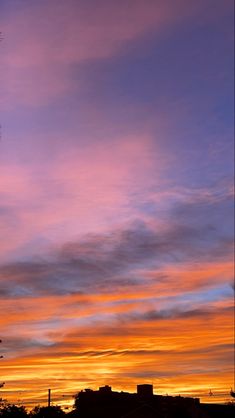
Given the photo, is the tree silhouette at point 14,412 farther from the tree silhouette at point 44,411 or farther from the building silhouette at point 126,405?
the building silhouette at point 126,405

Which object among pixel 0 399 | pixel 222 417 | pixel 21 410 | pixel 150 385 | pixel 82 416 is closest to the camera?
pixel 0 399

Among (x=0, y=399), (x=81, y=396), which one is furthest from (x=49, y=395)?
(x=0, y=399)

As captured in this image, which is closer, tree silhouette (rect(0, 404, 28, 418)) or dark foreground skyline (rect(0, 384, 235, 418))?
dark foreground skyline (rect(0, 384, 235, 418))

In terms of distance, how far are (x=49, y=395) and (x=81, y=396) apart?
43.1ft

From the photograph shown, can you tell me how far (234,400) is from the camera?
430ft

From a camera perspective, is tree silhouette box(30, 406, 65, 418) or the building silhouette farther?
tree silhouette box(30, 406, 65, 418)

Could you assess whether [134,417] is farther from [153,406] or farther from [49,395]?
[49,395]

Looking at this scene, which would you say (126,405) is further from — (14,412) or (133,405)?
(14,412)

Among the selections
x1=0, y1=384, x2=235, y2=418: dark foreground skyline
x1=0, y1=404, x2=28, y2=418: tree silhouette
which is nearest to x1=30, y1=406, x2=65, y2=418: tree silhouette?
x1=0, y1=404, x2=28, y2=418: tree silhouette

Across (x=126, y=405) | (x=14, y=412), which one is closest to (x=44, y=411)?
(x=14, y=412)

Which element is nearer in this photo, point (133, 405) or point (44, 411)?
point (133, 405)

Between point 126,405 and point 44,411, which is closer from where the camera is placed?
point 126,405

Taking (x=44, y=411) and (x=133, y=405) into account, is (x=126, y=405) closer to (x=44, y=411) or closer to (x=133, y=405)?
(x=133, y=405)

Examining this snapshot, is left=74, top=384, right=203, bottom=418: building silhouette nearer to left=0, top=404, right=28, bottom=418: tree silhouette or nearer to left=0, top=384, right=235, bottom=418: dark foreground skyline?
left=0, top=384, right=235, bottom=418: dark foreground skyline
